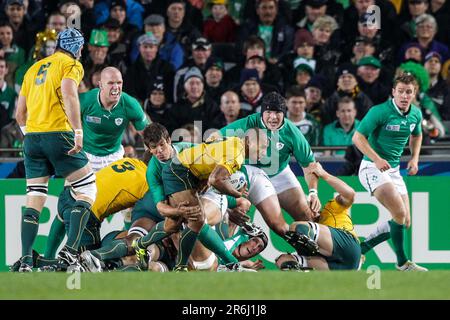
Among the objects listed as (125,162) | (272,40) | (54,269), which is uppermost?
(272,40)

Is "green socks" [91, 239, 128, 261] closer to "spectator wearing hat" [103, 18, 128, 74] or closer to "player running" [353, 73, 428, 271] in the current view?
"player running" [353, 73, 428, 271]

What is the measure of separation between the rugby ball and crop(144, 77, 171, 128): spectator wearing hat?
134 inches

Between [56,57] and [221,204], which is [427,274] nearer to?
[221,204]

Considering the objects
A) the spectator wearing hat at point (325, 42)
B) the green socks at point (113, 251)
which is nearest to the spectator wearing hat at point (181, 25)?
the spectator wearing hat at point (325, 42)

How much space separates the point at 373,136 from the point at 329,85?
2688mm

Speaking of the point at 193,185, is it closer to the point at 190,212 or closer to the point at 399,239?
the point at 190,212

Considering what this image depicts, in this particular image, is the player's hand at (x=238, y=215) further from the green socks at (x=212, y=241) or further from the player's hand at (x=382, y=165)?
the player's hand at (x=382, y=165)

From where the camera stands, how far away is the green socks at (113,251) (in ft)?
40.4

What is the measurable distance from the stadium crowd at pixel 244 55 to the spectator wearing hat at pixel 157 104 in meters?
0.02

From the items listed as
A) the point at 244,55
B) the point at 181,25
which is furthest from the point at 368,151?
the point at 181,25

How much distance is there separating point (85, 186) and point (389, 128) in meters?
3.46

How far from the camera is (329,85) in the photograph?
16438 millimetres

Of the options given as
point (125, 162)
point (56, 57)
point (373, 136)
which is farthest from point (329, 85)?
point (56, 57)

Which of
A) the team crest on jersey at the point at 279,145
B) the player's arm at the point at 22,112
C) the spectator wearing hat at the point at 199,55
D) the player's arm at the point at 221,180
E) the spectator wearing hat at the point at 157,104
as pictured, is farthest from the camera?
the spectator wearing hat at the point at 199,55
